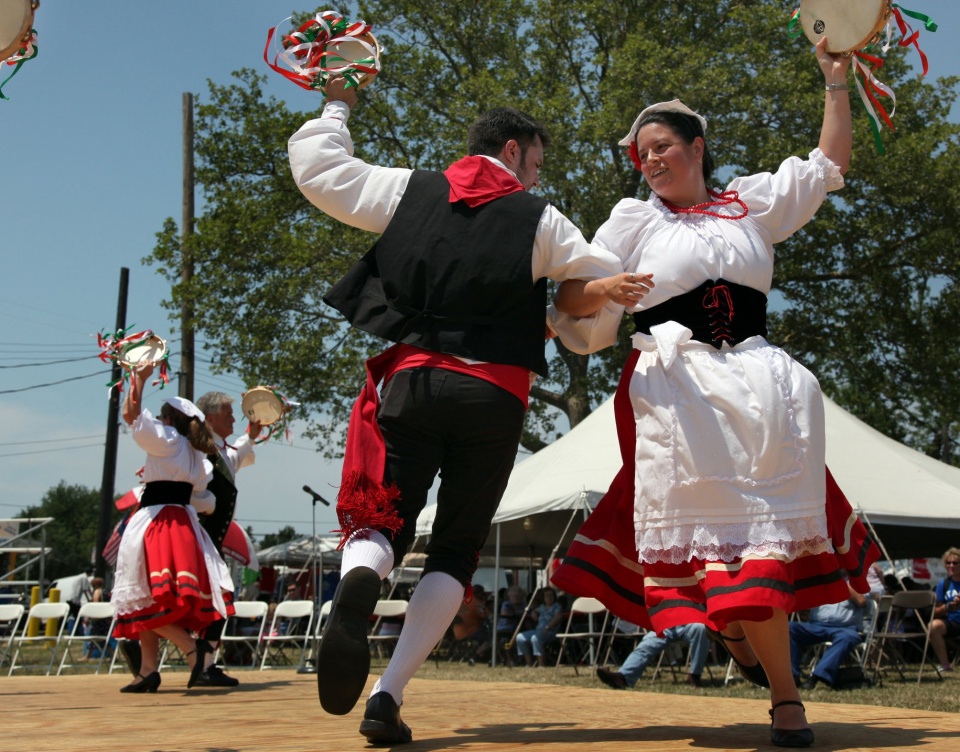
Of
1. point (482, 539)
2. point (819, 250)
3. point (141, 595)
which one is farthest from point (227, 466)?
point (819, 250)

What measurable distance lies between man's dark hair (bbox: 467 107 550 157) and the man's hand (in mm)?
373

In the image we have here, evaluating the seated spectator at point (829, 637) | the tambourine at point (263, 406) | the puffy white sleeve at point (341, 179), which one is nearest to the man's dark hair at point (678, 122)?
the puffy white sleeve at point (341, 179)

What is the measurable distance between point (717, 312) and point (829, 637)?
557 centimetres

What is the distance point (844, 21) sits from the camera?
3037 millimetres

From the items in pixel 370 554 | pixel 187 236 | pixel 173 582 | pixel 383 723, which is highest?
pixel 187 236

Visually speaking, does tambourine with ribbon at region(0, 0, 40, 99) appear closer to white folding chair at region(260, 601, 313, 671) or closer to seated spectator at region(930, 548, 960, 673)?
white folding chair at region(260, 601, 313, 671)

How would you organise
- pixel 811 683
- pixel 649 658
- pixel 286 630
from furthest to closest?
pixel 286 630, pixel 811 683, pixel 649 658

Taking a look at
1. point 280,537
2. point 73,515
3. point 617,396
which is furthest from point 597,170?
point 73,515

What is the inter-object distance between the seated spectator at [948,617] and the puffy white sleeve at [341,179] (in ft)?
27.3

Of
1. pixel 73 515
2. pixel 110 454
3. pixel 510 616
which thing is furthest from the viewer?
pixel 73 515

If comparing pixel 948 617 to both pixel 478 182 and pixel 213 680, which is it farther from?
pixel 478 182

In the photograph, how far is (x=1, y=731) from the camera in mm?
2777

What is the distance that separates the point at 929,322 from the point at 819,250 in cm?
214

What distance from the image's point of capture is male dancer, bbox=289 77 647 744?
8.11 feet
